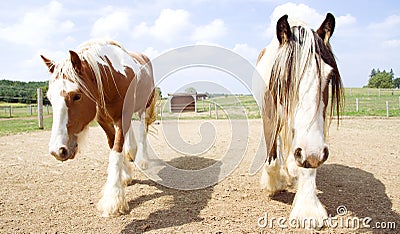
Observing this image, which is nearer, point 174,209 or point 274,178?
point 174,209

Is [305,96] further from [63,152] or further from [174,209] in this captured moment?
[63,152]

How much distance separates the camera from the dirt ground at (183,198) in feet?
9.27

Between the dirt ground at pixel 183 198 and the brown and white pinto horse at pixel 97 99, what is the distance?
1.22 ft

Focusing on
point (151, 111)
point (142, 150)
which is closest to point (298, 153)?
point (142, 150)

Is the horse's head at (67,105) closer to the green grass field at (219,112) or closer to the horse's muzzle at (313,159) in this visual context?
the horse's muzzle at (313,159)

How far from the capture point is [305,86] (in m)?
2.38

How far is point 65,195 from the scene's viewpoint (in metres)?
3.84

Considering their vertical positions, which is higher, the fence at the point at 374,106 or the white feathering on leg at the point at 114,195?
the fence at the point at 374,106

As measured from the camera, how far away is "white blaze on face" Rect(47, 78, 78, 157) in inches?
104

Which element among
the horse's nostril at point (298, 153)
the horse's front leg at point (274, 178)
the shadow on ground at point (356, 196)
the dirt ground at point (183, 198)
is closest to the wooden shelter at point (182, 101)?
the dirt ground at point (183, 198)

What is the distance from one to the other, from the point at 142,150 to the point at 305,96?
11.7 feet

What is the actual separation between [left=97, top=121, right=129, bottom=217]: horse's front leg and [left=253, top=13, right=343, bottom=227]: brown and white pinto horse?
1.72 m

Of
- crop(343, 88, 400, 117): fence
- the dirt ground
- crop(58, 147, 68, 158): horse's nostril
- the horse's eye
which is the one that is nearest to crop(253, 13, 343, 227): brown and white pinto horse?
the dirt ground

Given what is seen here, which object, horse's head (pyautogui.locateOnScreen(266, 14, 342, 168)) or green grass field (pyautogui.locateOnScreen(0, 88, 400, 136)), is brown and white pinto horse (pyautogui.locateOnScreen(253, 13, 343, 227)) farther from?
green grass field (pyautogui.locateOnScreen(0, 88, 400, 136))
